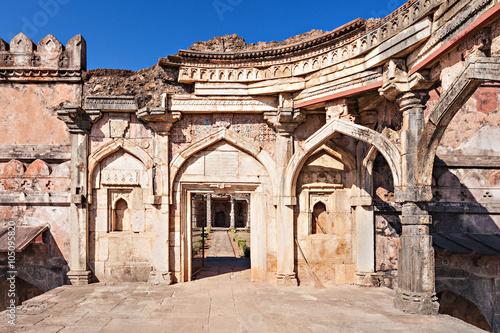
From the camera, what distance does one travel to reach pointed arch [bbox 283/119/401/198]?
20.3ft

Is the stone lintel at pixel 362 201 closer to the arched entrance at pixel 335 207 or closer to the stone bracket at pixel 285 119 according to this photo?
the arched entrance at pixel 335 207

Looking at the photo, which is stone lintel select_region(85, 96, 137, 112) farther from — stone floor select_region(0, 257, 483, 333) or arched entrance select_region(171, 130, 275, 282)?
stone floor select_region(0, 257, 483, 333)

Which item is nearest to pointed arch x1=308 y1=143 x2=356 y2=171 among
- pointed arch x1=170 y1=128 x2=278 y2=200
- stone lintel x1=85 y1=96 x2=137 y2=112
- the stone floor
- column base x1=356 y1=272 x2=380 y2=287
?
pointed arch x1=170 y1=128 x2=278 y2=200

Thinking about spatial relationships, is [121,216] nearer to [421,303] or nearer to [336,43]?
[336,43]

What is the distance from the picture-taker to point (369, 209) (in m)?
7.92

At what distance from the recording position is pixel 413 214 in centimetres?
583

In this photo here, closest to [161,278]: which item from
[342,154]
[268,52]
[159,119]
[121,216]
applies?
[121,216]

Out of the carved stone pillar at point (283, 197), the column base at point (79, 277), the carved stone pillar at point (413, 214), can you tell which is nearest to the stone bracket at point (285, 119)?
the carved stone pillar at point (283, 197)

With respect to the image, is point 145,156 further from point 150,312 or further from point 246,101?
point 150,312

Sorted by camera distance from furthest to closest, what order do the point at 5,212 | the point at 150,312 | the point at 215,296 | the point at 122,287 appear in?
the point at 5,212 < the point at 122,287 < the point at 215,296 < the point at 150,312

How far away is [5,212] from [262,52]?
6.56m

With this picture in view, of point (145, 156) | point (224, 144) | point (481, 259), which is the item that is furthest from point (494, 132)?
point (145, 156)

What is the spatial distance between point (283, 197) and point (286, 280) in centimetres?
174

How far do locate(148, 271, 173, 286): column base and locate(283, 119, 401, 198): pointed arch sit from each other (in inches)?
119
